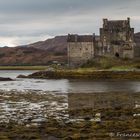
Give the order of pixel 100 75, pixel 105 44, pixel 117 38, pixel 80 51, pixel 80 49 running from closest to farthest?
pixel 100 75 < pixel 80 49 < pixel 80 51 < pixel 105 44 < pixel 117 38

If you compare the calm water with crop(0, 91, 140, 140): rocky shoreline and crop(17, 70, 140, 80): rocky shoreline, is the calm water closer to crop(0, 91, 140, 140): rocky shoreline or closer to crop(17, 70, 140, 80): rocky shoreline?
crop(17, 70, 140, 80): rocky shoreline

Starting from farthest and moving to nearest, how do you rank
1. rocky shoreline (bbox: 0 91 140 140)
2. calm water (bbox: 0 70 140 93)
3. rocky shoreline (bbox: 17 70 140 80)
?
rocky shoreline (bbox: 17 70 140 80), calm water (bbox: 0 70 140 93), rocky shoreline (bbox: 0 91 140 140)

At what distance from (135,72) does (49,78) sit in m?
17.9

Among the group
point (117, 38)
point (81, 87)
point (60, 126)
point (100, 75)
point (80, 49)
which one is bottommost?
point (81, 87)

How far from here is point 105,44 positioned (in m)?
95.0

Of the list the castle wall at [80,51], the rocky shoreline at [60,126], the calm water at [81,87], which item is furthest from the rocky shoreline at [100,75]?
the rocky shoreline at [60,126]

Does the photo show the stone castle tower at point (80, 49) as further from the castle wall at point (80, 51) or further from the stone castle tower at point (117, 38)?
the stone castle tower at point (117, 38)

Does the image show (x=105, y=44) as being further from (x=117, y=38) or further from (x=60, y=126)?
(x=60, y=126)

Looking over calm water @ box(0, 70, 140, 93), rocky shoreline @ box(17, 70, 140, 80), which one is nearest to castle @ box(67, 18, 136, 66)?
rocky shoreline @ box(17, 70, 140, 80)

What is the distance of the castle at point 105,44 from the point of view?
94062 mm

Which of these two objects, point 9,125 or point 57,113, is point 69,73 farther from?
point 9,125

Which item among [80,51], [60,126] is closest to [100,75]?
[80,51]

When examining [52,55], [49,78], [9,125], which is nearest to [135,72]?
[49,78]

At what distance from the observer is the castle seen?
9406 centimetres
